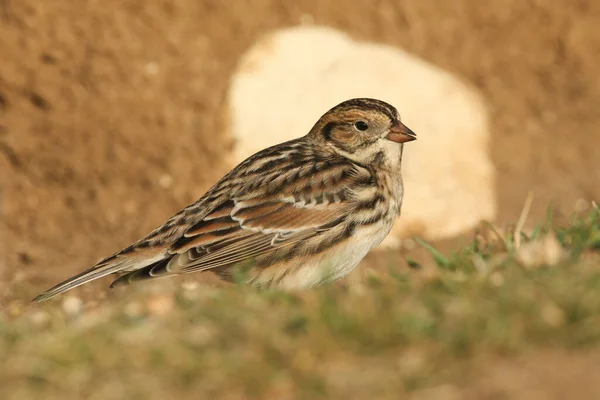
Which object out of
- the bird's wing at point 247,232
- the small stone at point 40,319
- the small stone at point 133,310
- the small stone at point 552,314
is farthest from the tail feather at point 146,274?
the small stone at point 552,314

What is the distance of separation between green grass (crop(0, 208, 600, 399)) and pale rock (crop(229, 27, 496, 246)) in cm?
626

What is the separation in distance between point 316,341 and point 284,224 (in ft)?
8.76

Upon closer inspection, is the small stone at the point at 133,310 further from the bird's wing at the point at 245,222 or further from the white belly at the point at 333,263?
the white belly at the point at 333,263

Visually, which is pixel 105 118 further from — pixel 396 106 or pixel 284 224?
pixel 284 224

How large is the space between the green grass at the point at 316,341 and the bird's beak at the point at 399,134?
2.46 m

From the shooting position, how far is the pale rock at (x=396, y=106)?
11.3 m

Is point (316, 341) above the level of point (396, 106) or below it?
below

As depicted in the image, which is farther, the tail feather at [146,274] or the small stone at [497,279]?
the tail feather at [146,274]

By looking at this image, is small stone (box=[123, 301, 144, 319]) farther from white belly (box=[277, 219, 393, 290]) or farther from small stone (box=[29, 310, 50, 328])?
white belly (box=[277, 219, 393, 290])

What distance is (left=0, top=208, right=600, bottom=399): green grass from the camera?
13.7 ft

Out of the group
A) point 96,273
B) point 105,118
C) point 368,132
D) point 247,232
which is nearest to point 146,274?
point 96,273

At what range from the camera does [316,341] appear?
14.4 feet

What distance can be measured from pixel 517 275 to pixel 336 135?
293 cm

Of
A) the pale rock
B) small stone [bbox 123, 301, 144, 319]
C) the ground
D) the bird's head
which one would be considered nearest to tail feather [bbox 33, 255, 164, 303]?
small stone [bbox 123, 301, 144, 319]
